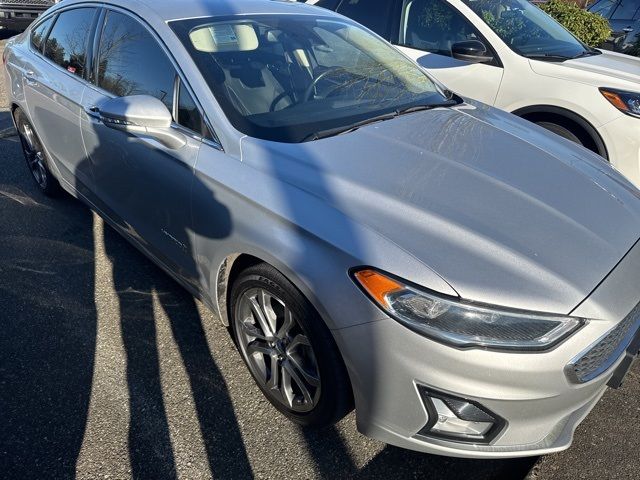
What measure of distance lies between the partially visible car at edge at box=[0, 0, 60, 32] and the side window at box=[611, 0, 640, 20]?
11.1m

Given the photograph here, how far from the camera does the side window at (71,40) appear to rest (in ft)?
10.3

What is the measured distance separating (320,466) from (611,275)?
128 centimetres

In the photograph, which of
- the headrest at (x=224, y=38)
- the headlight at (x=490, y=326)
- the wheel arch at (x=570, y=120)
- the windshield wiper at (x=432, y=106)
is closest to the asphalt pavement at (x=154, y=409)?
the headlight at (x=490, y=326)

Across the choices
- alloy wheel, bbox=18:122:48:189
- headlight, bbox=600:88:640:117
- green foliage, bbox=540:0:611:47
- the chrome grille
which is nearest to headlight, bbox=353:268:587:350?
the chrome grille

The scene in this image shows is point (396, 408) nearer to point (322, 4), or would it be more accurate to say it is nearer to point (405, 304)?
point (405, 304)

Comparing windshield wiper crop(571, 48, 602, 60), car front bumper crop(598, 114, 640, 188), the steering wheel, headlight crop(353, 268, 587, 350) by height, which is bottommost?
headlight crop(353, 268, 587, 350)

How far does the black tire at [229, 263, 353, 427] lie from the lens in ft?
6.00

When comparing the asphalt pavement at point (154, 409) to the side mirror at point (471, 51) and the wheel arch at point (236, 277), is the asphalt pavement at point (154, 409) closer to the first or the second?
the wheel arch at point (236, 277)

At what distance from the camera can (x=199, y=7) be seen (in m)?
2.67

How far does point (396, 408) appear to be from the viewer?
5.60ft

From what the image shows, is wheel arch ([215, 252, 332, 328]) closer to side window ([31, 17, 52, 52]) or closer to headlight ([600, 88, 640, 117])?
side window ([31, 17, 52, 52])

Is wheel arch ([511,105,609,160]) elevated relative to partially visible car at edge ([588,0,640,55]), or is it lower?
lower

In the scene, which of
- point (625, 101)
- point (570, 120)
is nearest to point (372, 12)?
point (570, 120)

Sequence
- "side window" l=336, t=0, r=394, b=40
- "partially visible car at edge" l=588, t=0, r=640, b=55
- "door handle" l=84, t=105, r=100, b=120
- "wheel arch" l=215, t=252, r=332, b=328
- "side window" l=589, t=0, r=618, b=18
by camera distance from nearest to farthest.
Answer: "wheel arch" l=215, t=252, r=332, b=328
"door handle" l=84, t=105, r=100, b=120
"side window" l=336, t=0, r=394, b=40
"partially visible car at edge" l=588, t=0, r=640, b=55
"side window" l=589, t=0, r=618, b=18
